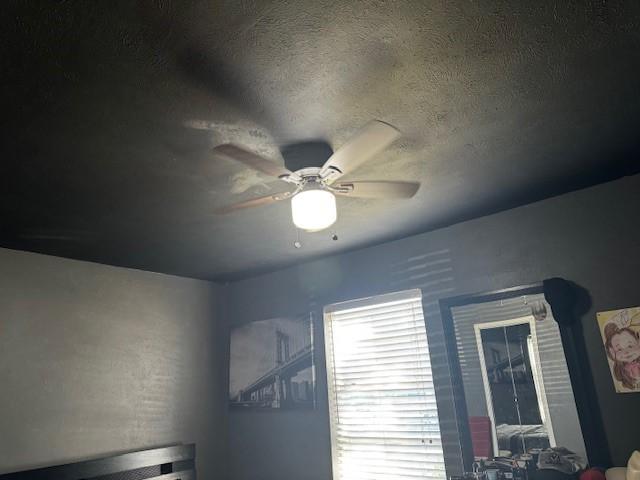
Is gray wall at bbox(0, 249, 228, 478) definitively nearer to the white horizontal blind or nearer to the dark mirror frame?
the white horizontal blind

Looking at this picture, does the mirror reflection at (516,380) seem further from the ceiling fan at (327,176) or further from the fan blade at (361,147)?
the fan blade at (361,147)

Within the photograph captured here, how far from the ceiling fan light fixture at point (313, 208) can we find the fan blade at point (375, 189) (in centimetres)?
21

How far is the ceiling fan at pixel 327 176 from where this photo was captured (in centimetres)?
157

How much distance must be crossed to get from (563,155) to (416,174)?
0.76m

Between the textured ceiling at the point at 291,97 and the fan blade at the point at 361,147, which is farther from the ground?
the textured ceiling at the point at 291,97

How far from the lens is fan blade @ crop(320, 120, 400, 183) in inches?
59.5

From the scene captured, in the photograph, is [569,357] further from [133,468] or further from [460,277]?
[133,468]

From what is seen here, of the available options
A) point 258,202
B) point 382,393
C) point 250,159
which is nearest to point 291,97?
point 250,159

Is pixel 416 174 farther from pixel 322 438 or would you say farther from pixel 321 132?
pixel 322 438

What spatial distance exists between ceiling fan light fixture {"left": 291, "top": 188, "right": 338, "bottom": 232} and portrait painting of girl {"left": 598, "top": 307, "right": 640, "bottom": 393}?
5.93 ft

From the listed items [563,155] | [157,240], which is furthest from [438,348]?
[157,240]

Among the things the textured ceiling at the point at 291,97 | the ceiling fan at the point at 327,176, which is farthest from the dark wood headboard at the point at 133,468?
the ceiling fan at the point at 327,176

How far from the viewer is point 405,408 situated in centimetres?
308

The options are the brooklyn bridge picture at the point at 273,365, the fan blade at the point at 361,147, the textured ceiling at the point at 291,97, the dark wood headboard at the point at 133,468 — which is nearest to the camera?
the textured ceiling at the point at 291,97
